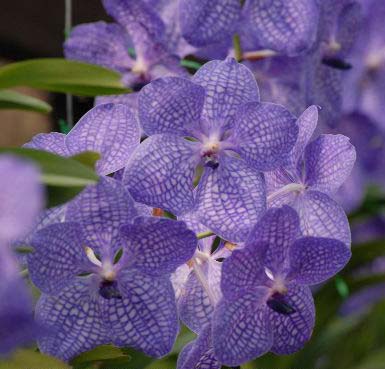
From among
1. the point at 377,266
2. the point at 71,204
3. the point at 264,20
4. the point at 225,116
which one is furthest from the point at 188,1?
the point at 377,266

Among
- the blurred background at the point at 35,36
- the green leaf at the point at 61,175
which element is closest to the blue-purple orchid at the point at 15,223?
the green leaf at the point at 61,175

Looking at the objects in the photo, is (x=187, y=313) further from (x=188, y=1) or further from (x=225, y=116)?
(x=188, y=1)

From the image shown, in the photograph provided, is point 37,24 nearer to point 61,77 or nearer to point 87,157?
point 61,77

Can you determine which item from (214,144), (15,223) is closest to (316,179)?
(214,144)

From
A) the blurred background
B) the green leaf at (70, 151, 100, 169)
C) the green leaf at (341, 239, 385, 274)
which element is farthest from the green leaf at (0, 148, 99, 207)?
the blurred background

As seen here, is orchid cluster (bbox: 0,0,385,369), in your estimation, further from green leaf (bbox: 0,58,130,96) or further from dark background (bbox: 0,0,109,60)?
dark background (bbox: 0,0,109,60)

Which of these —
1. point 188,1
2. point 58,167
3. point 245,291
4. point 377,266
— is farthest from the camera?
point 377,266
